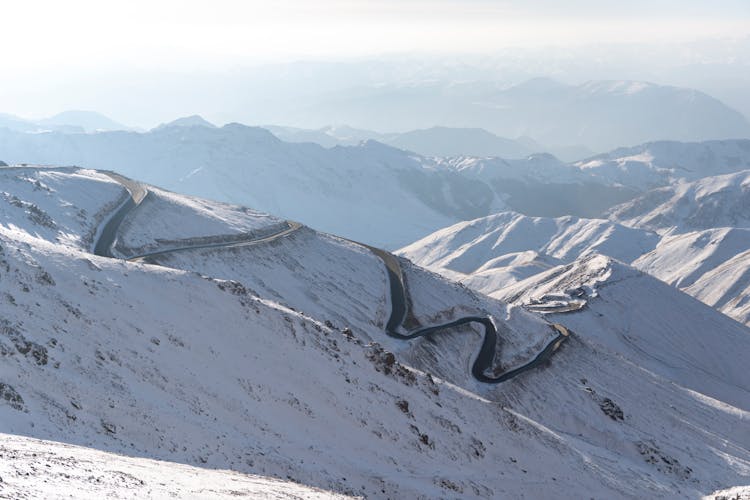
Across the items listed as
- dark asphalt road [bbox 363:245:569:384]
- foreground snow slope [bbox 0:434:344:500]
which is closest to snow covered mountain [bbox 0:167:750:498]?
foreground snow slope [bbox 0:434:344:500]

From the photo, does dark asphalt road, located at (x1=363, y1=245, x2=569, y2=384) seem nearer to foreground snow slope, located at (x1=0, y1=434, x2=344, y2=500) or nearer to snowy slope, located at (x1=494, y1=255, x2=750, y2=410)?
snowy slope, located at (x1=494, y1=255, x2=750, y2=410)

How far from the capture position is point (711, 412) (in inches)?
3497

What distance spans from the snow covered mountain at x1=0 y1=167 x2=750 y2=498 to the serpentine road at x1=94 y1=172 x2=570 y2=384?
2.51ft

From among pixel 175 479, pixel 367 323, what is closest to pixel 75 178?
pixel 367 323

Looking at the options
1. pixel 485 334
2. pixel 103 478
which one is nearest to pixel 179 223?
pixel 485 334

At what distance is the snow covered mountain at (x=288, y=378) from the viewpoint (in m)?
34.7

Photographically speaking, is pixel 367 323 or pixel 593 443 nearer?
pixel 593 443

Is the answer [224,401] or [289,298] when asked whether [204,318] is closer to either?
[224,401]

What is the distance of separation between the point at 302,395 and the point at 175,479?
20.7 meters

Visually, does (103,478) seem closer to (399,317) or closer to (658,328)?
(399,317)

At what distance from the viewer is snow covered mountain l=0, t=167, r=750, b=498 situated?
3469 centimetres

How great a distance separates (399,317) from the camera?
3652 inches

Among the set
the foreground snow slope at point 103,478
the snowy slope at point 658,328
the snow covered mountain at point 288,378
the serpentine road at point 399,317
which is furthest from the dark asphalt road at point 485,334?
the foreground snow slope at point 103,478

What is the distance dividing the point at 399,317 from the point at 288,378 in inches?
1729
